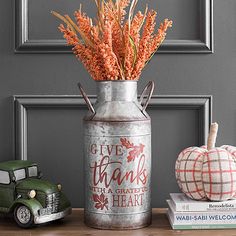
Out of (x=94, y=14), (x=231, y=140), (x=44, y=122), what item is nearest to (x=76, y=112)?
(x=44, y=122)

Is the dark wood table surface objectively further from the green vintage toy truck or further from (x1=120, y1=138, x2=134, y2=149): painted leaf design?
(x1=120, y1=138, x2=134, y2=149): painted leaf design

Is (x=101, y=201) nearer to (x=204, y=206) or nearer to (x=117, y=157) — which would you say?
(x=117, y=157)

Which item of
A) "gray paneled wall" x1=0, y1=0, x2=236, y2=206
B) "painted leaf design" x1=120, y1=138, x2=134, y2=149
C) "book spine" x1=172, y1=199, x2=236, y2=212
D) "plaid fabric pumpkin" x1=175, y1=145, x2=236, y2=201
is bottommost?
"book spine" x1=172, y1=199, x2=236, y2=212

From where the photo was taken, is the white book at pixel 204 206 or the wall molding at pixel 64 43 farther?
the wall molding at pixel 64 43

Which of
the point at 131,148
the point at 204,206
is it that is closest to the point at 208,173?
the point at 204,206

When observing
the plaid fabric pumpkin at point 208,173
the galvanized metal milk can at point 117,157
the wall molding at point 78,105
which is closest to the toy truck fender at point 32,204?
the galvanized metal milk can at point 117,157

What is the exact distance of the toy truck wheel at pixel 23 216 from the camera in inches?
49.1

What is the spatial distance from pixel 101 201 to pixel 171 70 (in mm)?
457

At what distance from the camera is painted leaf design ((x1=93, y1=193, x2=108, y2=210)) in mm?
1246

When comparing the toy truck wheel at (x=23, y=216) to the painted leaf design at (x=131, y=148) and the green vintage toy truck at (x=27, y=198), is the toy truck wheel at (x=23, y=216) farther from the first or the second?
the painted leaf design at (x=131, y=148)

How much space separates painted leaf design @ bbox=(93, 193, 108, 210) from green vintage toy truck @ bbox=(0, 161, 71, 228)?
101mm

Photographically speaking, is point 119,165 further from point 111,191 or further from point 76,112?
point 76,112

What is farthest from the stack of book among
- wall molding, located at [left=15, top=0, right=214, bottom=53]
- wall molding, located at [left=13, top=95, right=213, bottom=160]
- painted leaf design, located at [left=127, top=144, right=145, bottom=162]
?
wall molding, located at [left=15, top=0, right=214, bottom=53]

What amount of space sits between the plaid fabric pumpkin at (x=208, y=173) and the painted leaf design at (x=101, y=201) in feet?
0.63
